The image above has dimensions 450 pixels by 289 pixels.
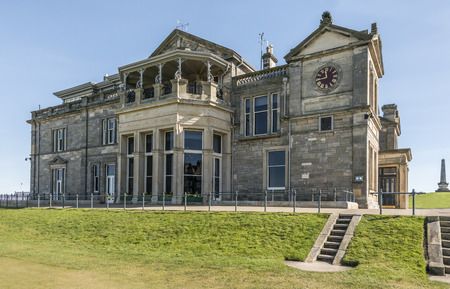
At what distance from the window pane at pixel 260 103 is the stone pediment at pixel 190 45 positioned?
158 inches

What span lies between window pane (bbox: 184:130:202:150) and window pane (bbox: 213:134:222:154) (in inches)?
58.8

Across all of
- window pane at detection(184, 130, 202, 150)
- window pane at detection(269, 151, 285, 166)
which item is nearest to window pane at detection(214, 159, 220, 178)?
window pane at detection(184, 130, 202, 150)

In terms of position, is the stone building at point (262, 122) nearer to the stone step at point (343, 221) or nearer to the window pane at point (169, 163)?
the window pane at point (169, 163)

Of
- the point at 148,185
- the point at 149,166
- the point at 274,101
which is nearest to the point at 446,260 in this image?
the point at 274,101

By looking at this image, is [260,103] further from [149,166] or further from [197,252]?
[197,252]

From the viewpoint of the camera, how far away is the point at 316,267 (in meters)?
10.5

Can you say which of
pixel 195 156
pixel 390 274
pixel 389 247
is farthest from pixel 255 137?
pixel 390 274

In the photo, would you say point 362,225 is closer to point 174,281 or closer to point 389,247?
point 389,247

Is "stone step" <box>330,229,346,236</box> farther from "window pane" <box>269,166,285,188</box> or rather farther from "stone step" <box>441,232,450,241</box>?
"window pane" <box>269,166,285,188</box>

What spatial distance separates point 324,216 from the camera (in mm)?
14383

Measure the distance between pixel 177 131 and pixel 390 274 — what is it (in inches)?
647

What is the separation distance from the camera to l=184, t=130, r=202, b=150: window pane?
24172 millimetres

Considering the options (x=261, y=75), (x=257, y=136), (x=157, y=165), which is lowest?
(x=157, y=165)

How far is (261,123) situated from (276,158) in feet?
8.98
